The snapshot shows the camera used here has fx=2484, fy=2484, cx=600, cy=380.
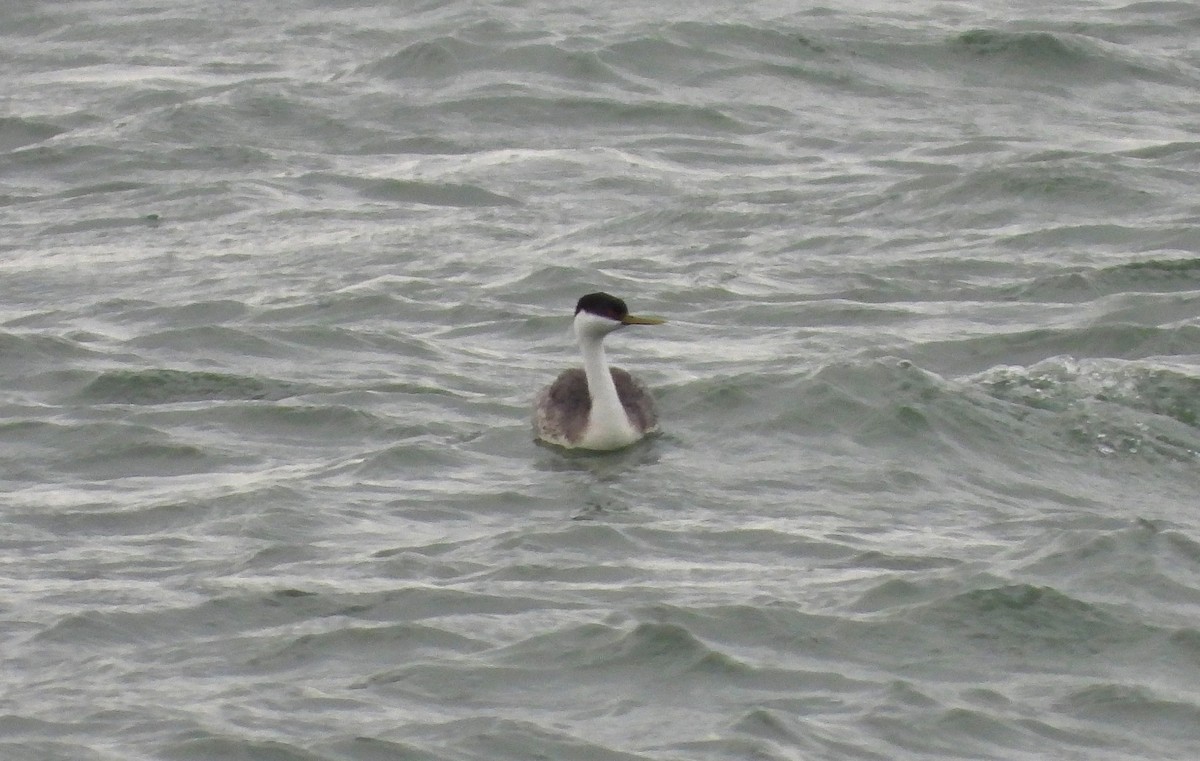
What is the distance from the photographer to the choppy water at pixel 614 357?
32.7ft

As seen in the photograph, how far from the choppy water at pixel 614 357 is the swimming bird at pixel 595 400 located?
0.58ft

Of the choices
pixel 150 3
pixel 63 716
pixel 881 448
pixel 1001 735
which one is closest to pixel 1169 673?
pixel 1001 735

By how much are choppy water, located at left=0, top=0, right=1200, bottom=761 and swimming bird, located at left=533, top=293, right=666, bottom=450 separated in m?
0.18

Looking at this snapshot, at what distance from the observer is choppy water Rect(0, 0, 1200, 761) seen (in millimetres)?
9961

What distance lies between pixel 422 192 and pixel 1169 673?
1001 cm

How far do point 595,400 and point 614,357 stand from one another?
1.93m

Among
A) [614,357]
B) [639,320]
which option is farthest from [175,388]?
[639,320]

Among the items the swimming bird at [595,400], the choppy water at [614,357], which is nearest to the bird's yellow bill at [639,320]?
the swimming bird at [595,400]

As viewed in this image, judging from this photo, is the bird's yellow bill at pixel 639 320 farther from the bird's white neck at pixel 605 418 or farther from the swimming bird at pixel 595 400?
the bird's white neck at pixel 605 418

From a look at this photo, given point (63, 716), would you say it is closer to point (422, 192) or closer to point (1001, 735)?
point (1001, 735)

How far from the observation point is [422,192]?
1906 cm

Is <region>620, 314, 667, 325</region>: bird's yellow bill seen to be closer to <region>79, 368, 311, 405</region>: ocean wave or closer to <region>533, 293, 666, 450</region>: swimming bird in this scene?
<region>533, 293, 666, 450</region>: swimming bird

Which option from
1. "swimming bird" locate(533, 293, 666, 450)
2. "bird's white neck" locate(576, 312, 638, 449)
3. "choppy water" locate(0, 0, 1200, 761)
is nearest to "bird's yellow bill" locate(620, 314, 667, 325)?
"swimming bird" locate(533, 293, 666, 450)

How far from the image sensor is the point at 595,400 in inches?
546
